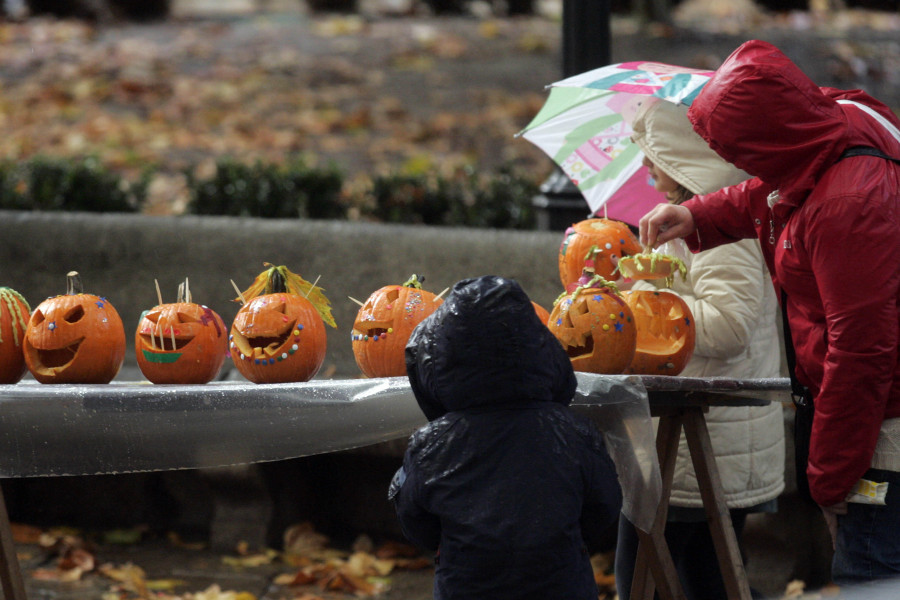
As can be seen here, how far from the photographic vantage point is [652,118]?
128 inches

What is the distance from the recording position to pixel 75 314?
10.2ft

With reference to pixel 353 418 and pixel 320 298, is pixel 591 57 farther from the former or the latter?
pixel 353 418

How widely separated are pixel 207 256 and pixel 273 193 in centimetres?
73

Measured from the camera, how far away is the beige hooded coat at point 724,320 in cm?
316

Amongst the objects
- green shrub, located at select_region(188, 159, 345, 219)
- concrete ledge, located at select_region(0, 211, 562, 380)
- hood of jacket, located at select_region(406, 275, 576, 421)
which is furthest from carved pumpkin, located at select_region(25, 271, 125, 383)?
green shrub, located at select_region(188, 159, 345, 219)

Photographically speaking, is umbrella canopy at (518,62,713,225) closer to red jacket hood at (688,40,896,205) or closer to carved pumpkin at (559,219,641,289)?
carved pumpkin at (559,219,641,289)

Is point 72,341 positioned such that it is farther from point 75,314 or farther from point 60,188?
point 60,188

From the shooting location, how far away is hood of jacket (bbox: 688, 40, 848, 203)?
2465 mm

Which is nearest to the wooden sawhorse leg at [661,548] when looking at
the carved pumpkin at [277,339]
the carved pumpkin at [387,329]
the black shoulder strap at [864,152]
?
the carved pumpkin at [387,329]

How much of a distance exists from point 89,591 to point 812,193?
11.3 ft

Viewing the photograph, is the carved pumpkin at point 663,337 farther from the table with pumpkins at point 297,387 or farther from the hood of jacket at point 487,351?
the hood of jacket at point 487,351

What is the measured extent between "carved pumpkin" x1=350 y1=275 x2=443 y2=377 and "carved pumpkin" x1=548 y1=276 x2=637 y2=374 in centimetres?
40

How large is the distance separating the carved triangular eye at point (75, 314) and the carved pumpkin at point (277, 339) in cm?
45

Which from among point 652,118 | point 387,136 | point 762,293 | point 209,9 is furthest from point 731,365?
point 209,9
